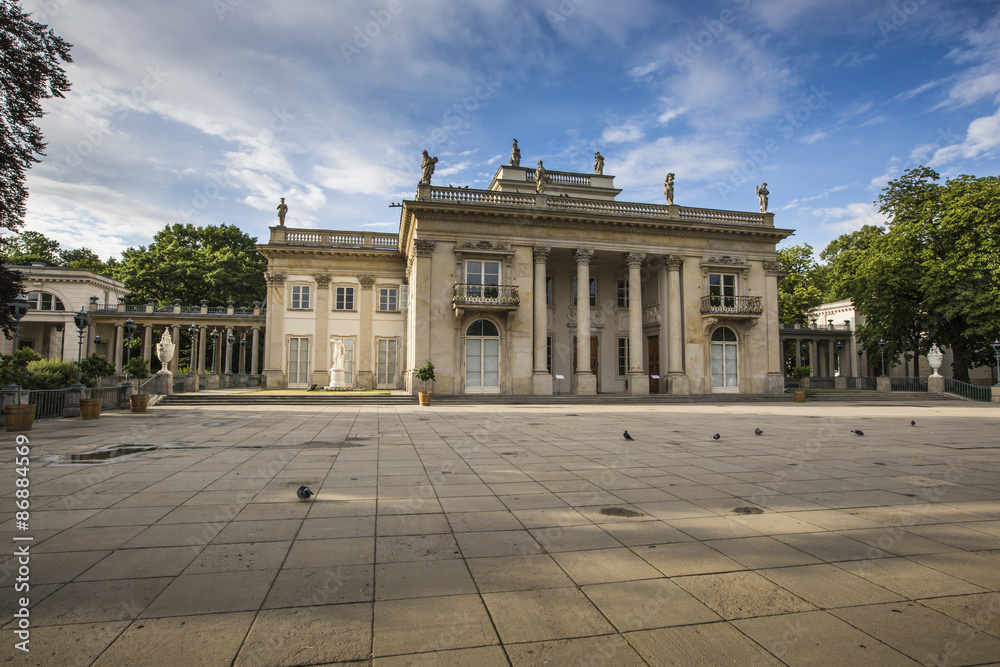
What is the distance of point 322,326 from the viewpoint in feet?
108

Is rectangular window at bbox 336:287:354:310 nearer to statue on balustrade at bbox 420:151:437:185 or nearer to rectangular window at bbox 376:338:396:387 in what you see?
rectangular window at bbox 376:338:396:387

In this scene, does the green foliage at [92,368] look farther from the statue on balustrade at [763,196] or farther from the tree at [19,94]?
the statue on balustrade at [763,196]

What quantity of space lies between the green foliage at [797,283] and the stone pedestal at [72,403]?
1841 inches

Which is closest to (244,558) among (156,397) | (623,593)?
(623,593)

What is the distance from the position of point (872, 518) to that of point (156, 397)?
25471 millimetres

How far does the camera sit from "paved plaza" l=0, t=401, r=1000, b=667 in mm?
2627

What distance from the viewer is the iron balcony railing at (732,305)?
29.0m

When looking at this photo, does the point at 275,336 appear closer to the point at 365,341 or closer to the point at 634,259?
the point at 365,341

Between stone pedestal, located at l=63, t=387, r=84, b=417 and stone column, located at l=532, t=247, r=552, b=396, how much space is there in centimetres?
1805

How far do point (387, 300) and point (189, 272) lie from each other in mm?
24943

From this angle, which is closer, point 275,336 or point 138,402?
point 138,402

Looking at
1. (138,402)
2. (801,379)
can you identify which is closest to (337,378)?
(138,402)

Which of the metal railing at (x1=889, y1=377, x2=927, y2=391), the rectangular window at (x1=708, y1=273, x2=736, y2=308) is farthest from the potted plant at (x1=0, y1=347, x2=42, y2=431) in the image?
the metal railing at (x1=889, y1=377, x2=927, y2=391)

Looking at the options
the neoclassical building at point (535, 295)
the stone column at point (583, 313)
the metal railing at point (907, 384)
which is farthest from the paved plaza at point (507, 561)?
the metal railing at point (907, 384)
